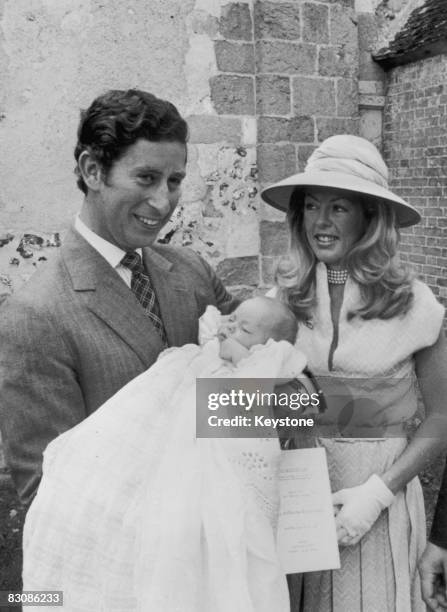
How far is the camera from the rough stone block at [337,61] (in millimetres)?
4754

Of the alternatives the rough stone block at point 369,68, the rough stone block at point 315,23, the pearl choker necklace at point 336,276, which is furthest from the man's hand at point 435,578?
the rough stone block at point 369,68

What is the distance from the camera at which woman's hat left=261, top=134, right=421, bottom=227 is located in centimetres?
210

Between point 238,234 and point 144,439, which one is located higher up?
point 238,234

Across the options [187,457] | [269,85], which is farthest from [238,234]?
[187,457]

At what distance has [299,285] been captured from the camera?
2.20 meters

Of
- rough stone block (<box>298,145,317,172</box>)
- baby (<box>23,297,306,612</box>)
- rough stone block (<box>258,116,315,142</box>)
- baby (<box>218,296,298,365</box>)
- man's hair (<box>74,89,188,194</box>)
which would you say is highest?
rough stone block (<box>258,116,315,142</box>)

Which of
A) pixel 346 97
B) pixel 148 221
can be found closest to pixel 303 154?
pixel 346 97

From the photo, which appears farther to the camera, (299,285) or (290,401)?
(299,285)

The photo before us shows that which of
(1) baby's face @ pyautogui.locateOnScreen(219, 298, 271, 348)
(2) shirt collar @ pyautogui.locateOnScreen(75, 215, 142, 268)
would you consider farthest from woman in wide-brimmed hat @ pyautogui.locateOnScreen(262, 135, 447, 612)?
(2) shirt collar @ pyautogui.locateOnScreen(75, 215, 142, 268)

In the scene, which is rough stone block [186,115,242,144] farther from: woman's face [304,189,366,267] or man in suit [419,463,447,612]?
man in suit [419,463,447,612]

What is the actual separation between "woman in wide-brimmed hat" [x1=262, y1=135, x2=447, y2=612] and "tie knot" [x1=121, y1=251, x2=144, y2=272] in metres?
0.51

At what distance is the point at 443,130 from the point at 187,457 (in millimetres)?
5135

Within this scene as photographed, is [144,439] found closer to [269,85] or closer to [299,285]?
[299,285]

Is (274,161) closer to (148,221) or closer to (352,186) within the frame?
(352,186)
